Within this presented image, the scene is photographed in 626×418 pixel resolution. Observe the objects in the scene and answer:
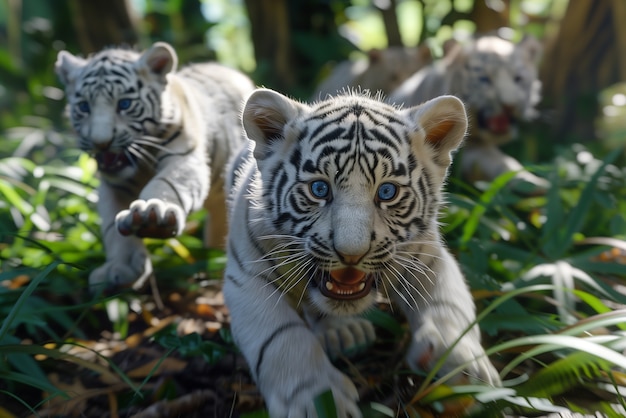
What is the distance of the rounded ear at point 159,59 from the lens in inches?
138

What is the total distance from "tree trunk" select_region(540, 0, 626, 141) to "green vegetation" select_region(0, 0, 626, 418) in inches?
44.9

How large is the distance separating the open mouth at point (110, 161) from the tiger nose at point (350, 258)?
1691 millimetres

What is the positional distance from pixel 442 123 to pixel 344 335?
2.87 ft

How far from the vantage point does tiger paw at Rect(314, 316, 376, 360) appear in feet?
8.55

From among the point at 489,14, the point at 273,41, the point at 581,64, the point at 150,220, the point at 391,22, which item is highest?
the point at 489,14

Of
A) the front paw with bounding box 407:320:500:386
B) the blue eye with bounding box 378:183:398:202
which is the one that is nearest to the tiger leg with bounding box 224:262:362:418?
the front paw with bounding box 407:320:500:386

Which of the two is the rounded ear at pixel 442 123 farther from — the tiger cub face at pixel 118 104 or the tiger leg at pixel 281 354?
the tiger cub face at pixel 118 104

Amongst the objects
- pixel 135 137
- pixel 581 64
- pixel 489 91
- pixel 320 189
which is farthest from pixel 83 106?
Result: pixel 581 64

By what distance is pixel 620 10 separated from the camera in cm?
538

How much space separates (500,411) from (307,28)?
18.4 feet

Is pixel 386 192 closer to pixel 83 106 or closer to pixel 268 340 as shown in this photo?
pixel 268 340

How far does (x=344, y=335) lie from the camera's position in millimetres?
2619

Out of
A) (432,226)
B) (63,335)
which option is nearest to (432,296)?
(432,226)

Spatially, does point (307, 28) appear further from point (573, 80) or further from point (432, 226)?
point (432, 226)
